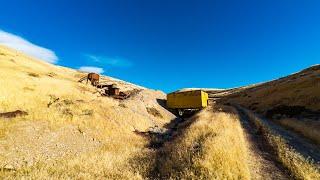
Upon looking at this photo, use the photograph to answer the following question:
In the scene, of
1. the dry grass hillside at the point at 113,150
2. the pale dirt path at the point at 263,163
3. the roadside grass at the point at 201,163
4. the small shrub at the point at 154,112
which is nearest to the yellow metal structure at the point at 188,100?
the small shrub at the point at 154,112

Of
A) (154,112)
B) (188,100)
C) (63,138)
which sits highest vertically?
(188,100)

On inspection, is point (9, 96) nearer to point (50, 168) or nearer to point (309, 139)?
point (50, 168)

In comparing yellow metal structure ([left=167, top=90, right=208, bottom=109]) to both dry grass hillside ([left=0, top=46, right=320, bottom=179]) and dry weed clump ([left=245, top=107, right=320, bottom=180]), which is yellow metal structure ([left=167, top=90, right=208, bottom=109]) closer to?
dry grass hillside ([left=0, top=46, right=320, bottom=179])

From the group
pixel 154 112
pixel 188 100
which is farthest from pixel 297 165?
pixel 188 100

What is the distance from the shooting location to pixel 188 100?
141 ft

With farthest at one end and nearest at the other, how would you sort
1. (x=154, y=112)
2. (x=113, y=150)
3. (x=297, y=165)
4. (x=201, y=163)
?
(x=154, y=112) < (x=113, y=150) < (x=297, y=165) < (x=201, y=163)

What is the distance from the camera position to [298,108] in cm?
3625

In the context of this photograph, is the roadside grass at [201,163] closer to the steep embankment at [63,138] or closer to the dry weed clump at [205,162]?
the dry weed clump at [205,162]

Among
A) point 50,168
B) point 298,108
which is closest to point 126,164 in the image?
point 50,168

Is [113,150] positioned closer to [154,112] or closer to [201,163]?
[201,163]

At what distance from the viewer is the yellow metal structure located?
4250cm

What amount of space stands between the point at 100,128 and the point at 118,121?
3.82 metres

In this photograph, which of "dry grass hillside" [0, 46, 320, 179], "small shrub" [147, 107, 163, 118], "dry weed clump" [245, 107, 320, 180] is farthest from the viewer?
"small shrub" [147, 107, 163, 118]

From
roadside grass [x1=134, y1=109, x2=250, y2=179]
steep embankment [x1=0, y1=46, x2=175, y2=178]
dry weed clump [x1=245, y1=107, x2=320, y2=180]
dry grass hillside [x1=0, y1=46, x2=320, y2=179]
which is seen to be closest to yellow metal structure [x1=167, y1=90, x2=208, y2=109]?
steep embankment [x1=0, y1=46, x2=175, y2=178]
